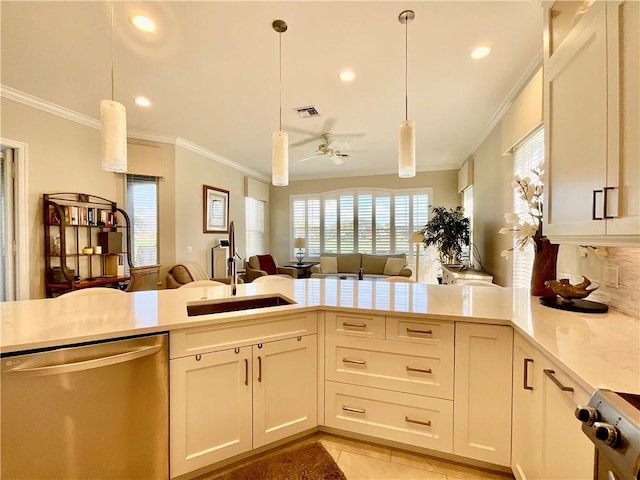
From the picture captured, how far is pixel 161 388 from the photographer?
4.70ft

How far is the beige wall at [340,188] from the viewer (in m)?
6.44

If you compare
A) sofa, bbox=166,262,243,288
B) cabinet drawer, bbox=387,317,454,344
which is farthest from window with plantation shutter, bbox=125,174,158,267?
cabinet drawer, bbox=387,317,454,344

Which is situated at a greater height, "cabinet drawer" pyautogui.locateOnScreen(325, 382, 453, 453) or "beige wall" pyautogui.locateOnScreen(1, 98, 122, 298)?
"beige wall" pyautogui.locateOnScreen(1, 98, 122, 298)

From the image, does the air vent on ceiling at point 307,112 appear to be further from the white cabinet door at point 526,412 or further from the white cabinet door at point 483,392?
the white cabinet door at point 526,412

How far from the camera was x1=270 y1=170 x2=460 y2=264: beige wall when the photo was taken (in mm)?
6441

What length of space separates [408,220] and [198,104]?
4.97 meters

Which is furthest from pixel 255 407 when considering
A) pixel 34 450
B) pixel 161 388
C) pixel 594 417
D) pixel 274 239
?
pixel 274 239

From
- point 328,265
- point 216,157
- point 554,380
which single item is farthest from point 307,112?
point 328,265

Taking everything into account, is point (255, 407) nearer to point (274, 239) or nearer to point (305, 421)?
point (305, 421)

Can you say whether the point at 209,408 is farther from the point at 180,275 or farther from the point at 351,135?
the point at 351,135

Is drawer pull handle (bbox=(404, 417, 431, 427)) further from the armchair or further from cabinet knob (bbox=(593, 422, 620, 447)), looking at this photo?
the armchair

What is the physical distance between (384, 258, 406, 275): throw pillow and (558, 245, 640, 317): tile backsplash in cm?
440

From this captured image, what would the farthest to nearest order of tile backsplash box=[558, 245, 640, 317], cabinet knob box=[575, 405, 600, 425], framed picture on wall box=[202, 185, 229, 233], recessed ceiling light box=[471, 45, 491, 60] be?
framed picture on wall box=[202, 185, 229, 233] < recessed ceiling light box=[471, 45, 491, 60] < tile backsplash box=[558, 245, 640, 317] < cabinet knob box=[575, 405, 600, 425]

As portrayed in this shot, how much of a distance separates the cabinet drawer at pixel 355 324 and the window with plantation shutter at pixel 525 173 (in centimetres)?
171
